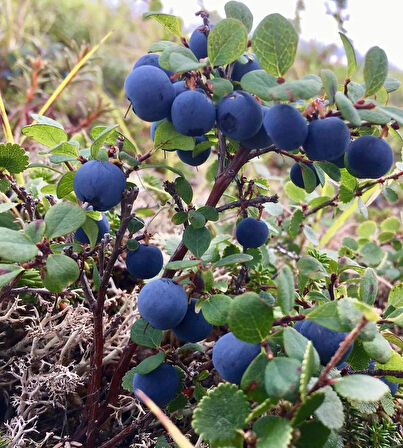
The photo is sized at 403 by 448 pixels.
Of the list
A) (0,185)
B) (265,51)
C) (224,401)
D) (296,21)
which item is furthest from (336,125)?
(296,21)

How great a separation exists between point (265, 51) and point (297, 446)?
1.56 ft

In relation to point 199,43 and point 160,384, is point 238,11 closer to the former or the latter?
point 199,43

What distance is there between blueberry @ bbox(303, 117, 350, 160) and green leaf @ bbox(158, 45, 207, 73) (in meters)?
0.17

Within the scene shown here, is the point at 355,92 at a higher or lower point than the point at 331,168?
higher

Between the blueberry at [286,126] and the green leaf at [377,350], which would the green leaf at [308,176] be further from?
the green leaf at [377,350]

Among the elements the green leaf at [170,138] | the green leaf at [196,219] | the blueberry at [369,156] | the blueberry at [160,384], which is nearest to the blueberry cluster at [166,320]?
the blueberry at [160,384]

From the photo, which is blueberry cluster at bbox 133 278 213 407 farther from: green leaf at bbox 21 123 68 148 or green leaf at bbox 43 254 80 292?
green leaf at bbox 21 123 68 148

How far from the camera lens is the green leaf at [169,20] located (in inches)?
26.7

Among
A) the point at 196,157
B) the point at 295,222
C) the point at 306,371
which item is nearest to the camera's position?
the point at 306,371

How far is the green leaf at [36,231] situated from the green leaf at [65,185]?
11 cm

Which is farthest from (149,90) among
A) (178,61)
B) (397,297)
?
(397,297)

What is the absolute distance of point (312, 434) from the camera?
0.48 metres

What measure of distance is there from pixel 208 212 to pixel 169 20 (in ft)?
0.99

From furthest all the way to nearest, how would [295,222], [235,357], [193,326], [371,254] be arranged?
[371,254], [295,222], [193,326], [235,357]
